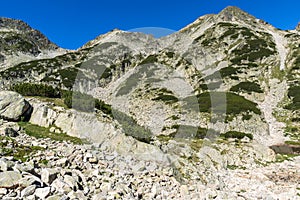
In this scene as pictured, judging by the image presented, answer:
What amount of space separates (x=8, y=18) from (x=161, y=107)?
142210 millimetres

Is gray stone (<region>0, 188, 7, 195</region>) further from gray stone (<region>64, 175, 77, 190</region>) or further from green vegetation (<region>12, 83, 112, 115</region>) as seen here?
green vegetation (<region>12, 83, 112, 115</region>)

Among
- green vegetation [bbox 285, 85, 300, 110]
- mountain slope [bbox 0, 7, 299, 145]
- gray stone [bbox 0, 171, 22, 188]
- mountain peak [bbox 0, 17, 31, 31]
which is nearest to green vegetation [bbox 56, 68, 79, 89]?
mountain slope [bbox 0, 7, 299, 145]

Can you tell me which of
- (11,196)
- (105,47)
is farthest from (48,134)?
(105,47)

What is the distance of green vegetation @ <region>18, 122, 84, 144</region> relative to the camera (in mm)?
13629

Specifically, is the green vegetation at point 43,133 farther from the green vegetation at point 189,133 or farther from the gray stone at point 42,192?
the green vegetation at point 189,133

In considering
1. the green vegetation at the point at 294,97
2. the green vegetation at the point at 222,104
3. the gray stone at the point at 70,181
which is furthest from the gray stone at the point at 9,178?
the green vegetation at the point at 294,97

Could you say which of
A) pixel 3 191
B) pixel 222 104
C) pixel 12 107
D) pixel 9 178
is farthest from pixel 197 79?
pixel 3 191

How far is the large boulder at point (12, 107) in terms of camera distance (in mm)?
15335

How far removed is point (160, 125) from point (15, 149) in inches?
1147

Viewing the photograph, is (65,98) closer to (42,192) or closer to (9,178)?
(9,178)

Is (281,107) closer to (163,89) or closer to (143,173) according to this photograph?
(163,89)

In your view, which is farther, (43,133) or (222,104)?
(222,104)

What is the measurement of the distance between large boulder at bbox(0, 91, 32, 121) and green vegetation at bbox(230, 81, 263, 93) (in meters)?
50.3

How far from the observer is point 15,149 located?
34.7 feet
